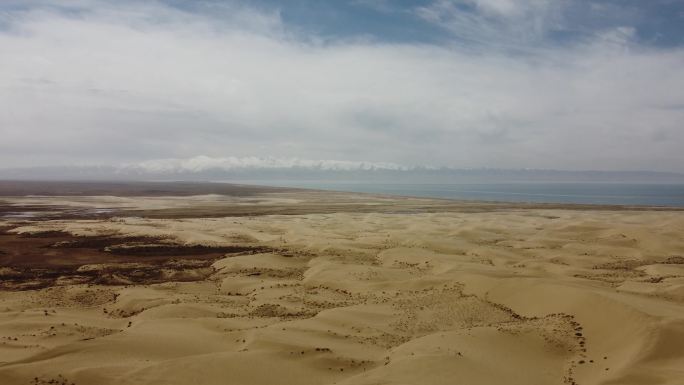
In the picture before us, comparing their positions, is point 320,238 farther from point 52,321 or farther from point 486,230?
point 52,321

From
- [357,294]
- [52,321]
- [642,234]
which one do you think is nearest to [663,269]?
[642,234]

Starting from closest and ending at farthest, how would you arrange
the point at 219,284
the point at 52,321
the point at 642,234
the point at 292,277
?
the point at 52,321
the point at 219,284
the point at 292,277
the point at 642,234

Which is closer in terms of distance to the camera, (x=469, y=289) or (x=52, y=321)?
(x=52, y=321)

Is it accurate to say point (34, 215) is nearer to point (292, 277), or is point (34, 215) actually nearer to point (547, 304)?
point (292, 277)

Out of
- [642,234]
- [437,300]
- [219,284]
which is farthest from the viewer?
[642,234]

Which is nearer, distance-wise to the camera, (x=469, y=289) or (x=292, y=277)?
(x=469, y=289)

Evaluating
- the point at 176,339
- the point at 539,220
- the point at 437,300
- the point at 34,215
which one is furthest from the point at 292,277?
the point at 34,215
